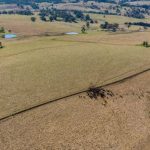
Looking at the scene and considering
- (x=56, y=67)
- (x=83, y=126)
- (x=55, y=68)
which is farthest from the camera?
(x=56, y=67)

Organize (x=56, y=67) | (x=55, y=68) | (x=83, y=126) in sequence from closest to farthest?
(x=83, y=126)
(x=55, y=68)
(x=56, y=67)

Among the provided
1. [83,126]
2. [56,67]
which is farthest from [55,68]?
[83,126]

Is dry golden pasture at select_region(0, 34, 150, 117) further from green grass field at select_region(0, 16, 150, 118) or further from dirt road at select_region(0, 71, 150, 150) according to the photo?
dirt road at select_region(0, 71, 150, 150)

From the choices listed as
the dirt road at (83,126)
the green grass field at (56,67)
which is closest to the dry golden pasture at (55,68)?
the green grass field at (56,67)

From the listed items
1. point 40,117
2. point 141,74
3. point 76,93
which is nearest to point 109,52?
point 141,74

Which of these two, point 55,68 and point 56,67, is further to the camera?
point 56,67

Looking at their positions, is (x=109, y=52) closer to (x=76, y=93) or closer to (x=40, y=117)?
(x=76, y=93)

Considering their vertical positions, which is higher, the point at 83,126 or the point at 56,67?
the point at 56,67

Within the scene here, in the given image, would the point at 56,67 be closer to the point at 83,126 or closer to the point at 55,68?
the point at 55,68

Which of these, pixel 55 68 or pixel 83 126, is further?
pixel 55 68

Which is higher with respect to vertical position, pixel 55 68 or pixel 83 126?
pixel 55 68
